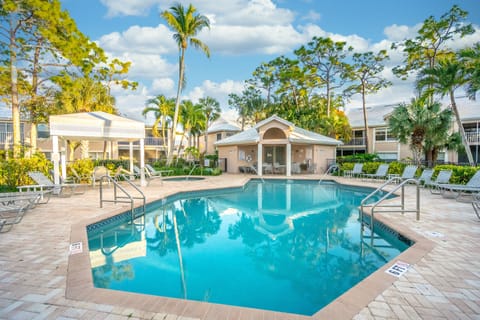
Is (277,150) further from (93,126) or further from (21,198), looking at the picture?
(21,198)

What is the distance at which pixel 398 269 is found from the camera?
3.61 metres

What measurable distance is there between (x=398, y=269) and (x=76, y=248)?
5.16 m

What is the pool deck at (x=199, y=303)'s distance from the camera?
2.58m

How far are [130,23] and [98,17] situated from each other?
8.95ft

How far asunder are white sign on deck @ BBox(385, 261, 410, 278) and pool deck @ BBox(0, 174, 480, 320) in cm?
6

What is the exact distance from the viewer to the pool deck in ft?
8.46

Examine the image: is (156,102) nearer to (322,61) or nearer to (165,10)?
(165,10)

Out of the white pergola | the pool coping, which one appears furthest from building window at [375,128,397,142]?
the pool coping

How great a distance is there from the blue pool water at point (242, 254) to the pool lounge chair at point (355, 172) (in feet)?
26.1

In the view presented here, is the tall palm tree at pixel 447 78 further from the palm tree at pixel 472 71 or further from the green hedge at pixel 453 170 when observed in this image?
the green hedge at pixel 453 170

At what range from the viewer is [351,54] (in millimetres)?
24641

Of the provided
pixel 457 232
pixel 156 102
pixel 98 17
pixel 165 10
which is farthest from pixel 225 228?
pixel 156 102

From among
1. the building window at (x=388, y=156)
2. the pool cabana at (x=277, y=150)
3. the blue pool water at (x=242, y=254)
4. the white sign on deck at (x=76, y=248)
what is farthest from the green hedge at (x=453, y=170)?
the white sign on deck at (x=76, y=248)

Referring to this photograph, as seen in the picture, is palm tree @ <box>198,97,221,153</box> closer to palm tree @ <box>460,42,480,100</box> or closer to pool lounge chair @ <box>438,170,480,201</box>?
palm tree @ <box>460,42,480,100</box>
